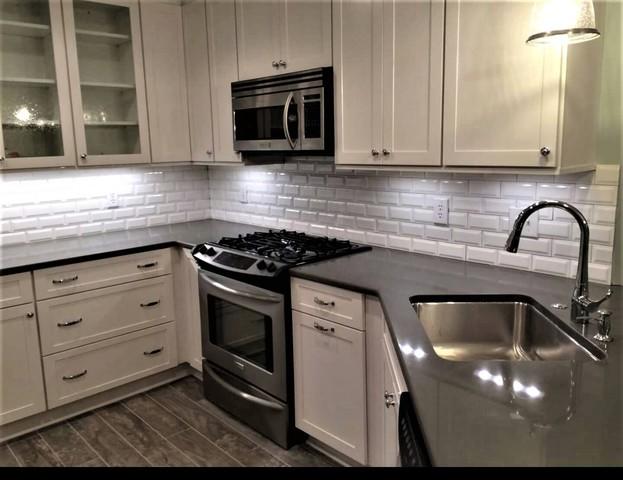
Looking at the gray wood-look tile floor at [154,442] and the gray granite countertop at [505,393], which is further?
the gray wood-look tile floor at [154,442]

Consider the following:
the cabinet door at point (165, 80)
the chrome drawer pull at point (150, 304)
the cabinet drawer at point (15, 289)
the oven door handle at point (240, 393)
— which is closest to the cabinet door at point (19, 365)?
the cabinet drawer at point (15, 289)

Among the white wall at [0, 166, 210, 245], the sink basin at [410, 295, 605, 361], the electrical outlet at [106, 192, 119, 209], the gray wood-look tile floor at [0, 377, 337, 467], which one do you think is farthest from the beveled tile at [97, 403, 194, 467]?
the sink basin at [410, 295, 605, 361]

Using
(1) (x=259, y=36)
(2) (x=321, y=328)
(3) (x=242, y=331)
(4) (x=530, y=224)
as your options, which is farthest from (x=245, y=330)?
(1) (x=259, y=36)

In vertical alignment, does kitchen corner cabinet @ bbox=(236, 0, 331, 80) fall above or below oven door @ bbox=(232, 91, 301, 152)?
above

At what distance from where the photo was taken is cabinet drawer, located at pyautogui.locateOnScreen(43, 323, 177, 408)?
292 centimetres

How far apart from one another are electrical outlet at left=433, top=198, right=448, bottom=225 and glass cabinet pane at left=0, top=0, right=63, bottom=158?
2152mm

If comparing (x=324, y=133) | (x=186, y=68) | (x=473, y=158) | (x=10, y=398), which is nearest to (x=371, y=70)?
(x=324, y=133)

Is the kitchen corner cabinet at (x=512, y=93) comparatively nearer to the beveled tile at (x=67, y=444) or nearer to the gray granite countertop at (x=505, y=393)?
the gray granite countertop at (x=505, y=393)

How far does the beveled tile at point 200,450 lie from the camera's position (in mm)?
2545

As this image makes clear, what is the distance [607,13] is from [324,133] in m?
1.24

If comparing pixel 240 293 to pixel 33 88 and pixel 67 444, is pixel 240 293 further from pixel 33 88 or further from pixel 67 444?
pixel 33 88

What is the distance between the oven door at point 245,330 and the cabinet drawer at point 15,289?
2.88ft

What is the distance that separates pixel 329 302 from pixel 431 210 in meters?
0.72

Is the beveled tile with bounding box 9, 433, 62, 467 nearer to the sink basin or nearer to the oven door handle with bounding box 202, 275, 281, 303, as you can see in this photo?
the oven door handle with bounding box 202, 275, 281, 303
